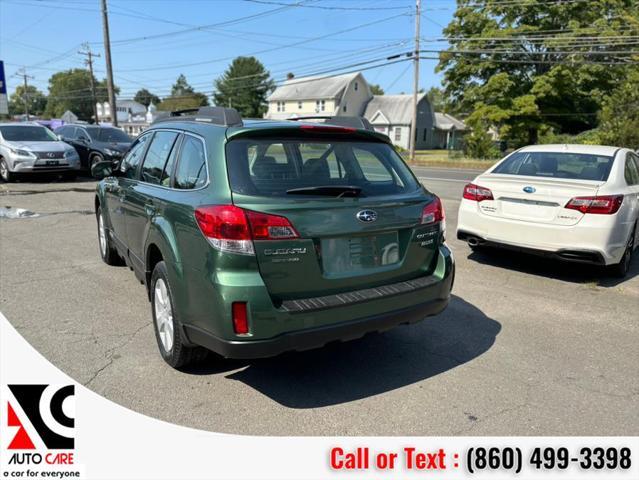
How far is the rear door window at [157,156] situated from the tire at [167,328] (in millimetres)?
855

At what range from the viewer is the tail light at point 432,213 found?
3.71 metres

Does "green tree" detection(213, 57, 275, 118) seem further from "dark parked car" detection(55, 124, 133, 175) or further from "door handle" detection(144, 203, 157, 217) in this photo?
"door handle" detection(144, 203, 157, 217)

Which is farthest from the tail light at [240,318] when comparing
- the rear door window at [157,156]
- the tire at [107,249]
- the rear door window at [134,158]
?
the tire at [107,249]

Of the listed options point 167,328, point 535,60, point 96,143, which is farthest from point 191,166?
point 535,60

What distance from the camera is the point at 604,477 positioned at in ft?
9.21

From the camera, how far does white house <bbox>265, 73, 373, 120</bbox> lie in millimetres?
58219

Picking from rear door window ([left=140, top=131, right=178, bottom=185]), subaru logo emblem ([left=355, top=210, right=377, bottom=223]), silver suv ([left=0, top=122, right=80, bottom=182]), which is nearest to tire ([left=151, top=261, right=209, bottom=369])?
rear door window ([left=140, top=131, right=178, bottom=185])

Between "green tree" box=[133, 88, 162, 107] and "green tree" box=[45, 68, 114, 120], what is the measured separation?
11041mm

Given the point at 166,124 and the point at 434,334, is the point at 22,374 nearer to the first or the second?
the point at 166,124

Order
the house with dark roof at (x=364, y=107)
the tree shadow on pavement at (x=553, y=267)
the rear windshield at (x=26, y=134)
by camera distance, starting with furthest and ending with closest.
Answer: the house with dark roof at (x=364, y=107)
the rear windshield at (x=26, y=134)
the tree shadow on pavement at (x=553, y=267)

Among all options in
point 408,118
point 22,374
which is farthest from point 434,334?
point 408,118

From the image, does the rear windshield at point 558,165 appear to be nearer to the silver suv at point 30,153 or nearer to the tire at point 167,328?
the tire at point 167,328

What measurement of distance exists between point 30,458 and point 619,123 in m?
30.4

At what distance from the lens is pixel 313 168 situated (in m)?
3.53
